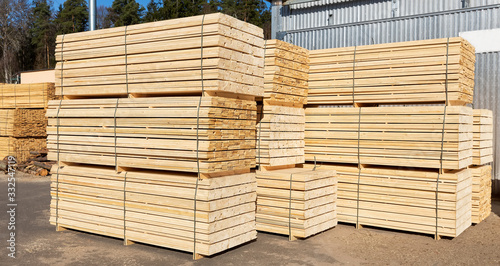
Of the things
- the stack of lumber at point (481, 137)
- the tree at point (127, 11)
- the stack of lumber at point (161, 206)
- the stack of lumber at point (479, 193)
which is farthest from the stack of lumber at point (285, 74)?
the tree at point (127, 11)

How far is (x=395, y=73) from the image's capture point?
9062 millimetres

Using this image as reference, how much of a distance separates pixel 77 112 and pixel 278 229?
4.06 metres

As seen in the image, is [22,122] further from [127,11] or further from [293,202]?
[127,11]

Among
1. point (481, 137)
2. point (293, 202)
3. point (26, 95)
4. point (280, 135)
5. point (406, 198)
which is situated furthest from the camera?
point (26, 95)

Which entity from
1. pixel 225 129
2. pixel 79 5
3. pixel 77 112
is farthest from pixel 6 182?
pixel 79 5

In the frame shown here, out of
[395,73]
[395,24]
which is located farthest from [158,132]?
[395,24]

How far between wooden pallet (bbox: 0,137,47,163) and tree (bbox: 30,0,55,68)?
3503cm

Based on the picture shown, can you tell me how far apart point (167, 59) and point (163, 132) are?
1.14 metres

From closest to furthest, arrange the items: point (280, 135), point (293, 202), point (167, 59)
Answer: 1. point (167, 59)
2. point (293, 202)
3. point (280, 135)

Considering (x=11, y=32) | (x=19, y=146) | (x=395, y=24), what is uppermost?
(x=11, y=32)

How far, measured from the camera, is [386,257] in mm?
7348

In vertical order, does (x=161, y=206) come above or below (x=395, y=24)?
below

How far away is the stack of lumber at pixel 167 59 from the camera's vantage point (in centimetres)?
715

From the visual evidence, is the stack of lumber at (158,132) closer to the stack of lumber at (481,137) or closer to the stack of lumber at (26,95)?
the stack of lumber at (481,137)
